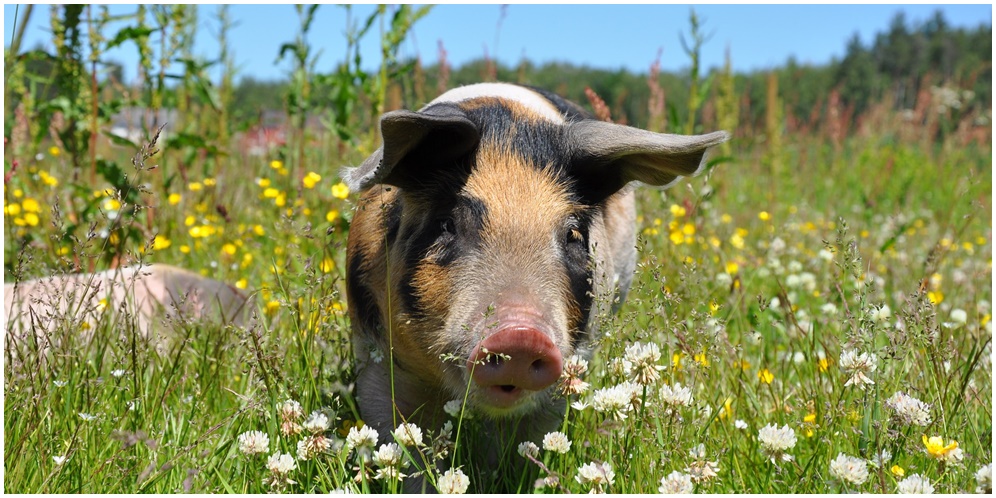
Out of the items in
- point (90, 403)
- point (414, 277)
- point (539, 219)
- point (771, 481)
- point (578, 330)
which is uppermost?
point (539, 219)

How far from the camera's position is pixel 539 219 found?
2.57m

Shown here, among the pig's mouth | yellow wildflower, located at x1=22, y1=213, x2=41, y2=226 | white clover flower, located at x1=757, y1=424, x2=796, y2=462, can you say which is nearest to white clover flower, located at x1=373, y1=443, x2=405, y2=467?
the pig's mouth

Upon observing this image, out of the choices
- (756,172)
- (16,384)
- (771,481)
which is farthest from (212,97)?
(756,172)

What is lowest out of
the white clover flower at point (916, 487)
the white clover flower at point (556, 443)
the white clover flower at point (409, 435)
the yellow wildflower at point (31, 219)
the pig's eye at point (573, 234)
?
the white clover flower at point (916, 487)

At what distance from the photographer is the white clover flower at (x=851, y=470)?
1956mm

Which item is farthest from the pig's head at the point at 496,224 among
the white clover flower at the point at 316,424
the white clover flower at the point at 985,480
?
the white clover flower at the point at 985,480

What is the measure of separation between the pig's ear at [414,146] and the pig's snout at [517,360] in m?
0.72

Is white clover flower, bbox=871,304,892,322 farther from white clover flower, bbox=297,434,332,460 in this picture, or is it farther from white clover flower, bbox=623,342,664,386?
white clover flower, bbox=297,434,332,460

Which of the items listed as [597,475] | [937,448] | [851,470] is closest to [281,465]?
[597,475]

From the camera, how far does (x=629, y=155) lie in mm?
2789

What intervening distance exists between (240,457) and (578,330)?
43.4 inches

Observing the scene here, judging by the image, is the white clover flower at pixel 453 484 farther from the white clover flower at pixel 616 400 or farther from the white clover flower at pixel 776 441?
the white clover flower at pixel 776 441

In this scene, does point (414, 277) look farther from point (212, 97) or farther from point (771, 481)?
point (212, 97)

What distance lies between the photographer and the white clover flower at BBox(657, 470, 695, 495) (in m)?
1.92
